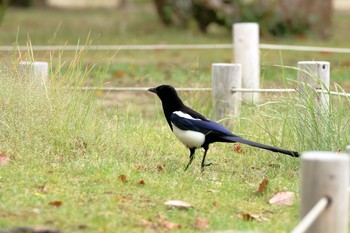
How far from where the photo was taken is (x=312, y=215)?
14.0 ft

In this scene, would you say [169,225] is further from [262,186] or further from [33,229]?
[262,186]

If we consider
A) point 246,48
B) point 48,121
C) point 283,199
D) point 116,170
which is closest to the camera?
point 283,199

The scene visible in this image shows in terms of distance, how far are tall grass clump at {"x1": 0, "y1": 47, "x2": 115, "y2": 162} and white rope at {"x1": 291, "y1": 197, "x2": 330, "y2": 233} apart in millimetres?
2857

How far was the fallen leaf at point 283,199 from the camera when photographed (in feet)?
20.6

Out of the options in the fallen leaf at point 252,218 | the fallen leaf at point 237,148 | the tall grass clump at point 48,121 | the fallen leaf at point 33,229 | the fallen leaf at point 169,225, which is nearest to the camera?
the fallen leaf at point 33,229

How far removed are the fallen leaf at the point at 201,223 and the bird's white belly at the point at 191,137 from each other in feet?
5.16

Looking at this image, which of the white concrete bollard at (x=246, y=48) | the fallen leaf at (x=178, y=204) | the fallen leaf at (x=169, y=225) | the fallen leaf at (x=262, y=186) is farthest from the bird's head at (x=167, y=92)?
the white concrete bollard at (x=246, y=48)

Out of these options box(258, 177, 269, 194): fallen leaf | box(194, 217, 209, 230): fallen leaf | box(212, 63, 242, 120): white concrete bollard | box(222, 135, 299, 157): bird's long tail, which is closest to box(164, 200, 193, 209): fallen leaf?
box(194, 217, 209, 230): fallen leaf

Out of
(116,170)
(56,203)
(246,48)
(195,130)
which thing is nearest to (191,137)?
(195,130)

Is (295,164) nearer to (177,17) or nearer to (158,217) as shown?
(158,217)

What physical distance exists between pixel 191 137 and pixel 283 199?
1.08m

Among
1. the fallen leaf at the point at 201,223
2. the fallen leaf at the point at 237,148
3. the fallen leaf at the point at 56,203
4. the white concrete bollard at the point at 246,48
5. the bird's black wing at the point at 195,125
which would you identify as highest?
the white concrete bollard at the point at 246,48

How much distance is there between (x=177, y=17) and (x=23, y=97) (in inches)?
535

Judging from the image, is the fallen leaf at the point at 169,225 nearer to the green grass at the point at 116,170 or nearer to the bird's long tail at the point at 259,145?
the green grass at the point at 116,170
